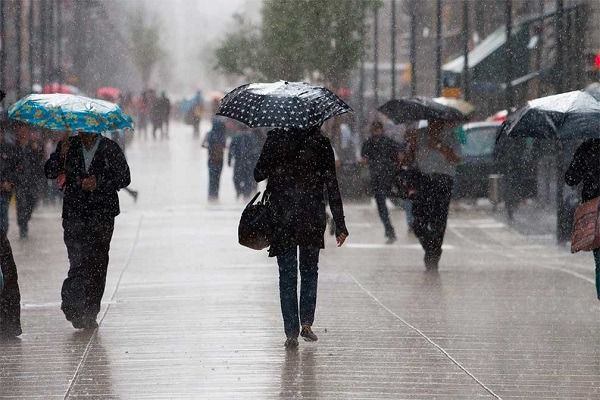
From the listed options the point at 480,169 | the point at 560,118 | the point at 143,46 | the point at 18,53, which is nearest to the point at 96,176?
the point at 560,118

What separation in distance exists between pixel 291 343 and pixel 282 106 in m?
1.60

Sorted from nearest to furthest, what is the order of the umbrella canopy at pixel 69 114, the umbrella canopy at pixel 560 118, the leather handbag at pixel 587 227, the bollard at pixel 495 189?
the leather handbag at pixel 587 227, the umbrella canopy at pixel 69 114, the umbrella canopy at pixel 560 118, the bollard at pixel 495 189

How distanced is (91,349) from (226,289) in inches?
168

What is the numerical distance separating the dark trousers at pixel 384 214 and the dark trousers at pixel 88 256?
1068 centimetres

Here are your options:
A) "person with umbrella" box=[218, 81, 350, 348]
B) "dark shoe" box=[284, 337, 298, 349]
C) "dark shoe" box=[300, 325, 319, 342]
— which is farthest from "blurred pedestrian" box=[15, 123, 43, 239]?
"dark shoe" box=[284, 337, 298, 349]

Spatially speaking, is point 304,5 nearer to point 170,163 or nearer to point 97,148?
point 170,163

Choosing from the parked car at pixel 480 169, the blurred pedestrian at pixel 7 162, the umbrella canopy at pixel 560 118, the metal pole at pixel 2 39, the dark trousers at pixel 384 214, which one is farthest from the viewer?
the metal pole at pixel 2 39

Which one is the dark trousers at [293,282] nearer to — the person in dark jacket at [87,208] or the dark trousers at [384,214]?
the person in dark jacket at [87,208]

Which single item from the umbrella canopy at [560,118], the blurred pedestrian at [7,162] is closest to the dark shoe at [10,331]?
the umbrella canopy at [560,118]

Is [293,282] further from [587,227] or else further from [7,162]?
[7,162]

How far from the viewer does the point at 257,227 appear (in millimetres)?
11008

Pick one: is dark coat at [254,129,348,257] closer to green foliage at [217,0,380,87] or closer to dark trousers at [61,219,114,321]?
dark trousers at [61,219,114,321]

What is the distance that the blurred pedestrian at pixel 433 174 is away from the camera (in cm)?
1711

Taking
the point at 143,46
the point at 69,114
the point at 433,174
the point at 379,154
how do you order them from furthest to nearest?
the point at 143,46
the point at 379,154
the point at 433,174
the point at 69,114
